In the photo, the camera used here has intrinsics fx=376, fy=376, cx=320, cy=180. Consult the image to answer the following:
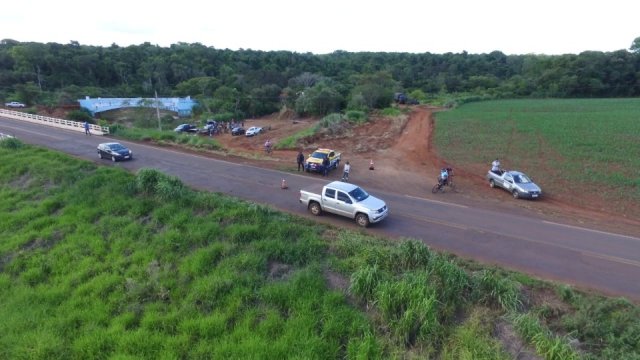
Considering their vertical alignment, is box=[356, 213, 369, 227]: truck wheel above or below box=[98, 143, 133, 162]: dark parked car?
below

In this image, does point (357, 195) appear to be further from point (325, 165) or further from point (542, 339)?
point (542, 339)

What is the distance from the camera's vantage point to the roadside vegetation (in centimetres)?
848

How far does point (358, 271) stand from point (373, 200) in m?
6.19

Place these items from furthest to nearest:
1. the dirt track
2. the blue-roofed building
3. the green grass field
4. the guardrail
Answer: the blue-roofed building
the guardrail
the green grass field
the dirt track

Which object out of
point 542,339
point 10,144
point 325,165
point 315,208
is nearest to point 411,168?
point 325,165

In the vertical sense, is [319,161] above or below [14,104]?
below

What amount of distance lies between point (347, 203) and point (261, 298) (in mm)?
6990

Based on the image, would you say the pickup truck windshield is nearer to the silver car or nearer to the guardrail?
the silver car

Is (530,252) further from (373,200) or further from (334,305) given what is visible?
(334,305)

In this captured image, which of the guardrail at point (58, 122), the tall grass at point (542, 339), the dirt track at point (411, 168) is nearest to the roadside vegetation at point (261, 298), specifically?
the tall grass at point (542, 339)

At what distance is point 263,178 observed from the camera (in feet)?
76.6

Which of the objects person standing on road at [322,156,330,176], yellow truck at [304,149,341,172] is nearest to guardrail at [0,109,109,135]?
yellow truck at [304,149,341,172]

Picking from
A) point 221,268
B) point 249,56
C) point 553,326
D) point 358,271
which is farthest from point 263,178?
point 249,56

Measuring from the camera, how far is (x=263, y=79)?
90.4m
